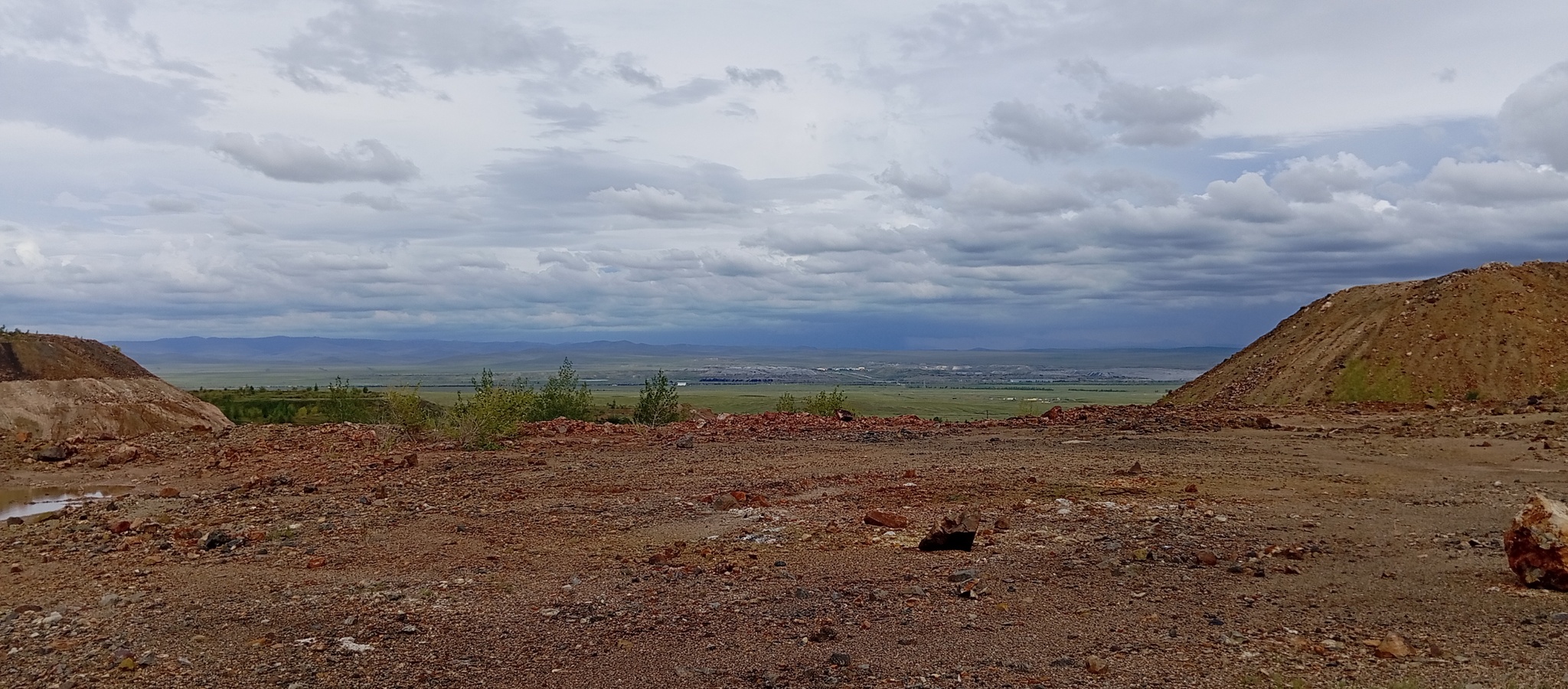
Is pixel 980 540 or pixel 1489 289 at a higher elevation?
pixel 1489 289

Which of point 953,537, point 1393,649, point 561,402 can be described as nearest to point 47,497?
point 953,537

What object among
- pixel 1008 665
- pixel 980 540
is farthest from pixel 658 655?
pixel 980 540

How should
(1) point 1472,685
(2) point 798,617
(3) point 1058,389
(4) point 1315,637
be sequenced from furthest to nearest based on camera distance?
1. (3) point 1058,389
2. (2) point 798,617
3. (4) point 1315,637
4. (1) point 1472,685

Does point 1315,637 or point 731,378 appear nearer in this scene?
point 1315,637

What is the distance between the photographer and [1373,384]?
29203 mm

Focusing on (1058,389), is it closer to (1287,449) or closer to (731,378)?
(731,378)

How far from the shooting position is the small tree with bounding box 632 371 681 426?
36875 millimetres

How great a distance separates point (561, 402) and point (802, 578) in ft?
109

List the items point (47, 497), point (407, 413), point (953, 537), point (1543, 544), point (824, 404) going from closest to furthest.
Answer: point (1543, 544), point (953, 537), point (47, 497), point (407, 413), point (824, 404)

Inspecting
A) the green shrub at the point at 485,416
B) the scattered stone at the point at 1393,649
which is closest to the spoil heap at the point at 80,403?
the green shrub at the point at 485,416

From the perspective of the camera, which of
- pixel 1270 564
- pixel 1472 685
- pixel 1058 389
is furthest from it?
pixel 1058 389

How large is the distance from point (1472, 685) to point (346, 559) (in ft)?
33.1

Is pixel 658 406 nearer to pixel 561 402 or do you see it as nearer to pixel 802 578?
pixel 561 402

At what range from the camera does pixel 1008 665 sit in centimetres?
698
